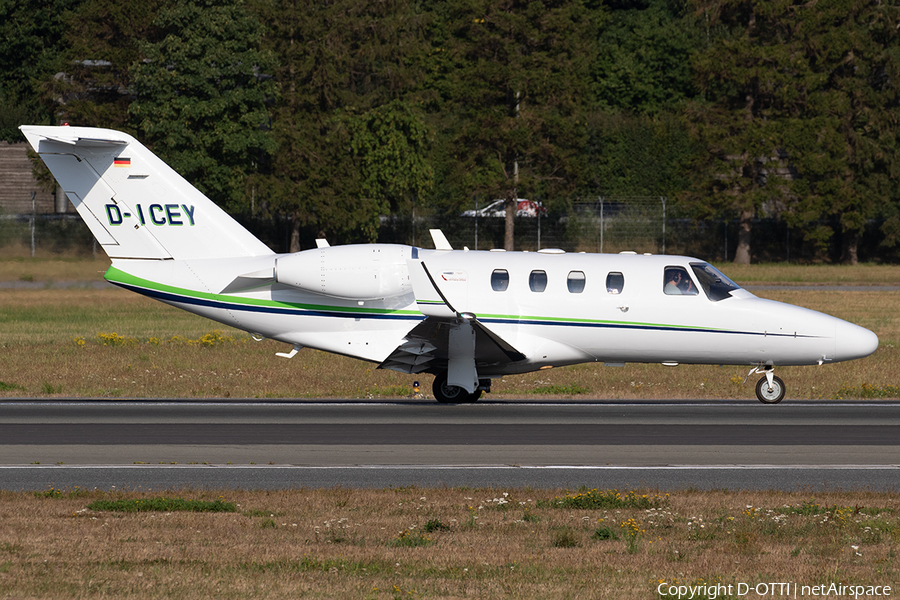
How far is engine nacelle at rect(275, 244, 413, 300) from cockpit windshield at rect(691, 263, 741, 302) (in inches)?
208

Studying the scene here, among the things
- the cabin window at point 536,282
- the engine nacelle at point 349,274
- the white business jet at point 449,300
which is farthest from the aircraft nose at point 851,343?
the engine nacelle at point 349,274

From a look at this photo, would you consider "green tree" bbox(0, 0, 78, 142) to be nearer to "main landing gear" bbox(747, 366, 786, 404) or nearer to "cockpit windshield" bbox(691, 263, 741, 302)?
"cockpit windshield" bbox(691, 263, 741, 302)

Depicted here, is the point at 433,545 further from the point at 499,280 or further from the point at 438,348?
the point at 499,280

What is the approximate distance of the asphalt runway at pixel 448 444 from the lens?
13.4 m

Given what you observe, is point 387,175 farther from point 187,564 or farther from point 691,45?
point 187,564

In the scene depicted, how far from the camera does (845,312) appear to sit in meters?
40.8

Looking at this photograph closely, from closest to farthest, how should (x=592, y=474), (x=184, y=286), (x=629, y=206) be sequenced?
(x=592, y=474)
(x=184, y=286)
(x=629, y=206)

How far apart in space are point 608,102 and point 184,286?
222 ft

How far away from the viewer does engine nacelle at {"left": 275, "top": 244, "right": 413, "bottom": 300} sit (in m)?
20.5

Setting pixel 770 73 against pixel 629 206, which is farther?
pixel 770 73

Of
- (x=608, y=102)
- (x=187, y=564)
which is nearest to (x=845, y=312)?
(x=187, y=564)

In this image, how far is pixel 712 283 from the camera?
21.1 meters

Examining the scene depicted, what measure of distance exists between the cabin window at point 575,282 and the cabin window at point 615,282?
1.54 feet

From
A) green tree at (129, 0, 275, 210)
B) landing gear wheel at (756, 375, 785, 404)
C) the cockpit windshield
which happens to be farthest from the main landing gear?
green tree at (129, 0, 275, 210)
